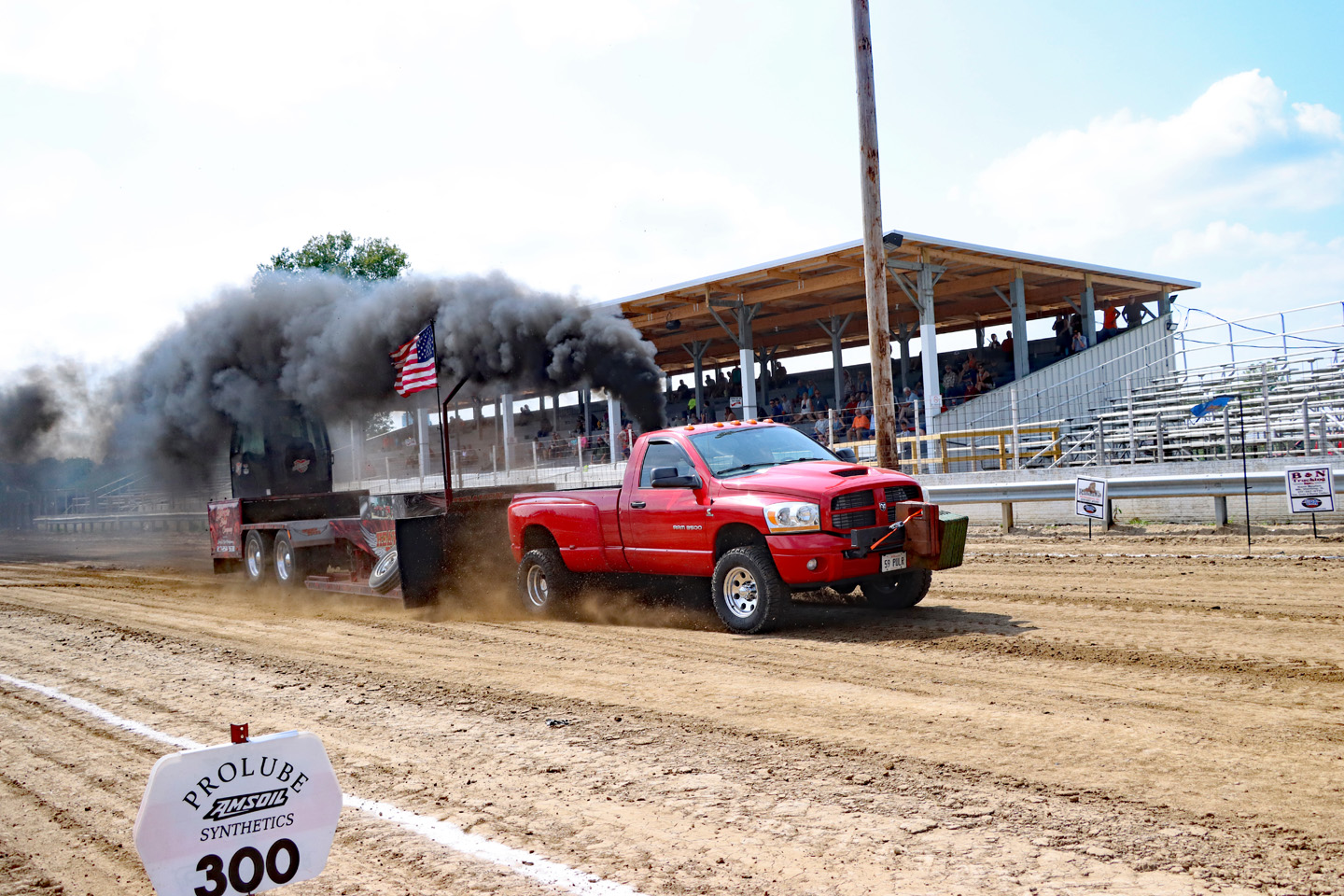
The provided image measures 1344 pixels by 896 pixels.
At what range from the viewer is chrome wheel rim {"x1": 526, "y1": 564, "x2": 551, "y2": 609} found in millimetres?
11344

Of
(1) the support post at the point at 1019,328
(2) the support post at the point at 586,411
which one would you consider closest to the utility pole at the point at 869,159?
(1) the support post at the point at 1019,328

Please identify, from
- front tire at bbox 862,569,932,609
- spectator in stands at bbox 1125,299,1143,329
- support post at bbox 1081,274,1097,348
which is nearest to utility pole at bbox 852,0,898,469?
front tire at bbox 862,569,932,609

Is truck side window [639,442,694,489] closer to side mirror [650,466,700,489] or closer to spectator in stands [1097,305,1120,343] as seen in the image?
side mirror [650,466,700,489]

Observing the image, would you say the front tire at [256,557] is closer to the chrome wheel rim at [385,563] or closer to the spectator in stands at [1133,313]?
the chrome wheel rim at [385,563]

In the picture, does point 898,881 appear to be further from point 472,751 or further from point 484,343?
point 484,343

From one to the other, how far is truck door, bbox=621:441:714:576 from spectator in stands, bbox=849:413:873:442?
1271 centimetres

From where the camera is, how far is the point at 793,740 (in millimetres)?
5602

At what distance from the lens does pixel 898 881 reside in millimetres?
3705

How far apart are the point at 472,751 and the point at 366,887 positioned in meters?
1.77

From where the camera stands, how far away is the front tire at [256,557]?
51.0 ft

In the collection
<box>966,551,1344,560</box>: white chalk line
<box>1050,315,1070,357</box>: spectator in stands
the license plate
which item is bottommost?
<box>966,551,1344,560</box>: white chalk line

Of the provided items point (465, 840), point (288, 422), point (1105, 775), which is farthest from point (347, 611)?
point (1105, 775)

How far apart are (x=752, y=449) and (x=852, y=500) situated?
4.73ft

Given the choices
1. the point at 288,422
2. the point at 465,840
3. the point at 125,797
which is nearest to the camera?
the point at 465,840
